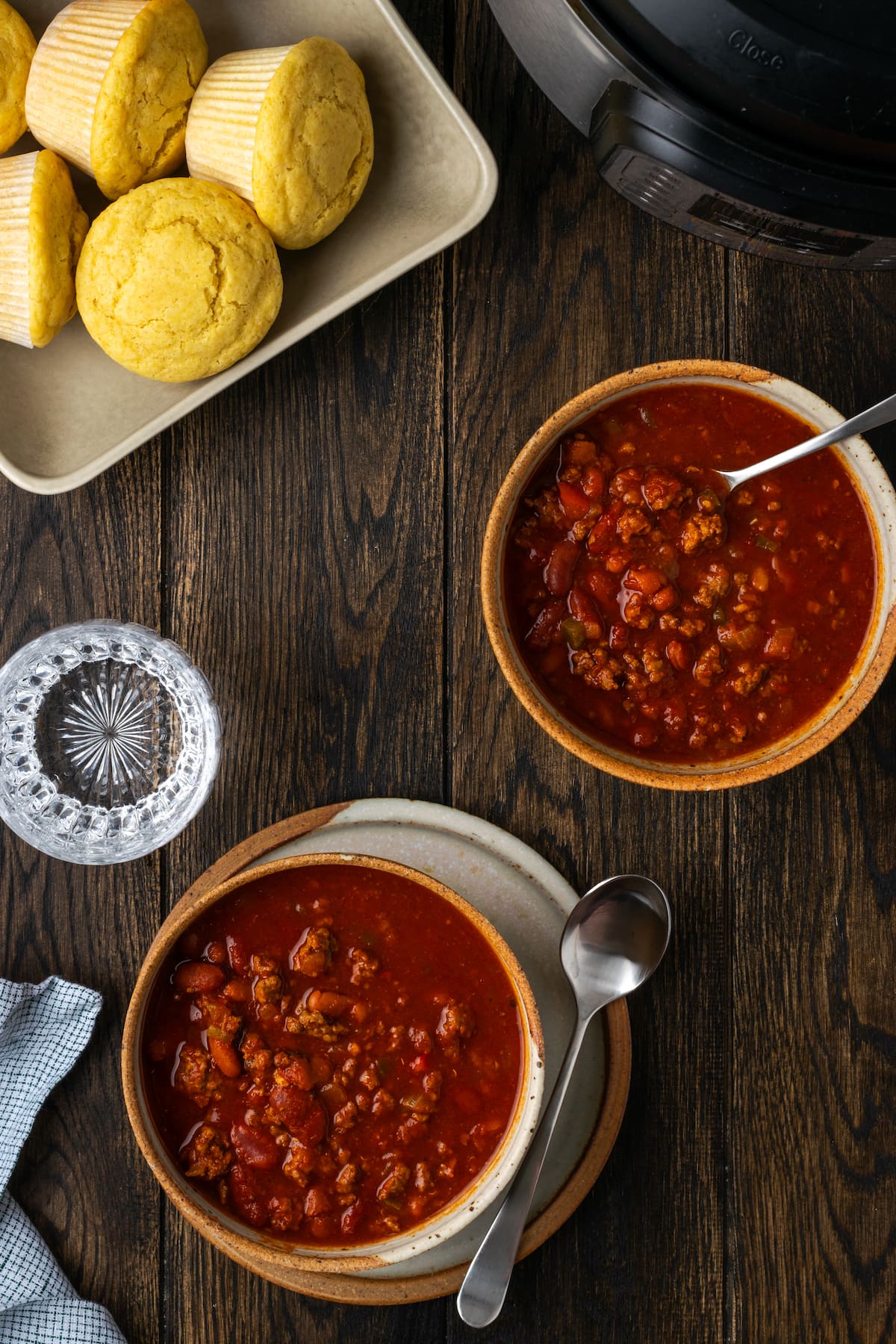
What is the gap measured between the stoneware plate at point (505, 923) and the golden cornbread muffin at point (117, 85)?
1.07 meters

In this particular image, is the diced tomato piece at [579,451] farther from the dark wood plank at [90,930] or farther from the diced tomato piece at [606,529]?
the dark wood plank at [90,930]

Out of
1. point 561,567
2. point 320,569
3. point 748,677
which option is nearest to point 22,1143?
point 320,569

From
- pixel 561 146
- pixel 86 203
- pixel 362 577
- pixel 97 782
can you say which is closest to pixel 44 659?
pixel 97 782

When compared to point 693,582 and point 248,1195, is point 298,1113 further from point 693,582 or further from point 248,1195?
point 693,582

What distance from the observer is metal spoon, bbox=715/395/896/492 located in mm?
Result: 1597

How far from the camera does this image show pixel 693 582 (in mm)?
1668

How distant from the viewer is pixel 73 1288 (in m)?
1.85

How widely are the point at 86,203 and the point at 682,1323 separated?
2.11m

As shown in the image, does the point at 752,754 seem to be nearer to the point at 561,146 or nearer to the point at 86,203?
the point at 561,146

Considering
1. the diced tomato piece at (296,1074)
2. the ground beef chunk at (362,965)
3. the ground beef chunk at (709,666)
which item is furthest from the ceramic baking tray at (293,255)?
the diced tomato piece at (296,1074)

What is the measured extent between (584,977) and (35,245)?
1405 millimetres

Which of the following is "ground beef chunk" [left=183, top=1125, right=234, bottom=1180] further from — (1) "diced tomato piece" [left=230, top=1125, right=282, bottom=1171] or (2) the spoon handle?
(2) the spoon handle

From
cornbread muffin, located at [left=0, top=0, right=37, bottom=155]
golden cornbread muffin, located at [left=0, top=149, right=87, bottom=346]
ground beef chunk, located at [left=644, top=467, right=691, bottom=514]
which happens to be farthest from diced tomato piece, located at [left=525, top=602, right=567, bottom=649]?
cornbread muffin, located at [left=0, top=0, right=37, bottom=155]

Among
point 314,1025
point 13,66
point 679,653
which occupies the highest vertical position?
point 13,66
